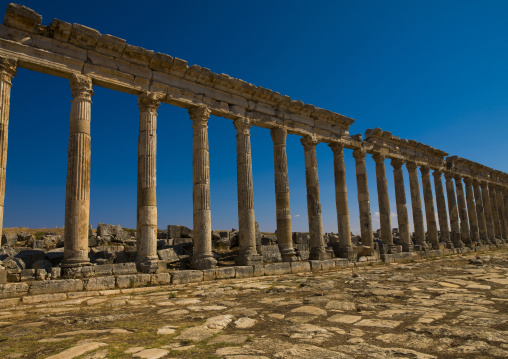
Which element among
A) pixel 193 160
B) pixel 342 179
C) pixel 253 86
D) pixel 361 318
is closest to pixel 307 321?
pixel 361 318

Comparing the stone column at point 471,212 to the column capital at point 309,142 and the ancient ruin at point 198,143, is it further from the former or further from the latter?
the column capital at point 309,142

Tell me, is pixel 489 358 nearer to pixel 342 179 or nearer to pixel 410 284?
pixel 410 284

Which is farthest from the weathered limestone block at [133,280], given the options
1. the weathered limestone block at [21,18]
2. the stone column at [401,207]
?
the stone column at [401,207]

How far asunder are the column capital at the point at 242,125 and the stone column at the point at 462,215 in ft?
75.2

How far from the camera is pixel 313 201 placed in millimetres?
18812

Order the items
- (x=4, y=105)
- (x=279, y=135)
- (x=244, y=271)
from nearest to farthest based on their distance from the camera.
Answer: (x=4, y=105) → (x=244, y=271) → (x=279, y=135)

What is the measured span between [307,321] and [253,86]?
42.0 ft

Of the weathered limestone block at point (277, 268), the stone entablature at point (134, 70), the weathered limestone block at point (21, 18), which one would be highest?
the weathered limestone block at point (21, 18)

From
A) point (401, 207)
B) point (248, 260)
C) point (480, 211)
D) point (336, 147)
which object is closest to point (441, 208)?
point (401, 207)

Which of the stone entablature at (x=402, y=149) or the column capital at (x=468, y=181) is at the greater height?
the stone entablature at (x=402, y=149)

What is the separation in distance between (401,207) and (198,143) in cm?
1573

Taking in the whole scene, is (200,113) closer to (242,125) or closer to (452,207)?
(242,125)

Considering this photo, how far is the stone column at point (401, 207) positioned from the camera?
78.2ft

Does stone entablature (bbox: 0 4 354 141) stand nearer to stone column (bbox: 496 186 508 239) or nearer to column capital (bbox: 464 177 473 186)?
column capital (bbox: 464 177 473 186)
